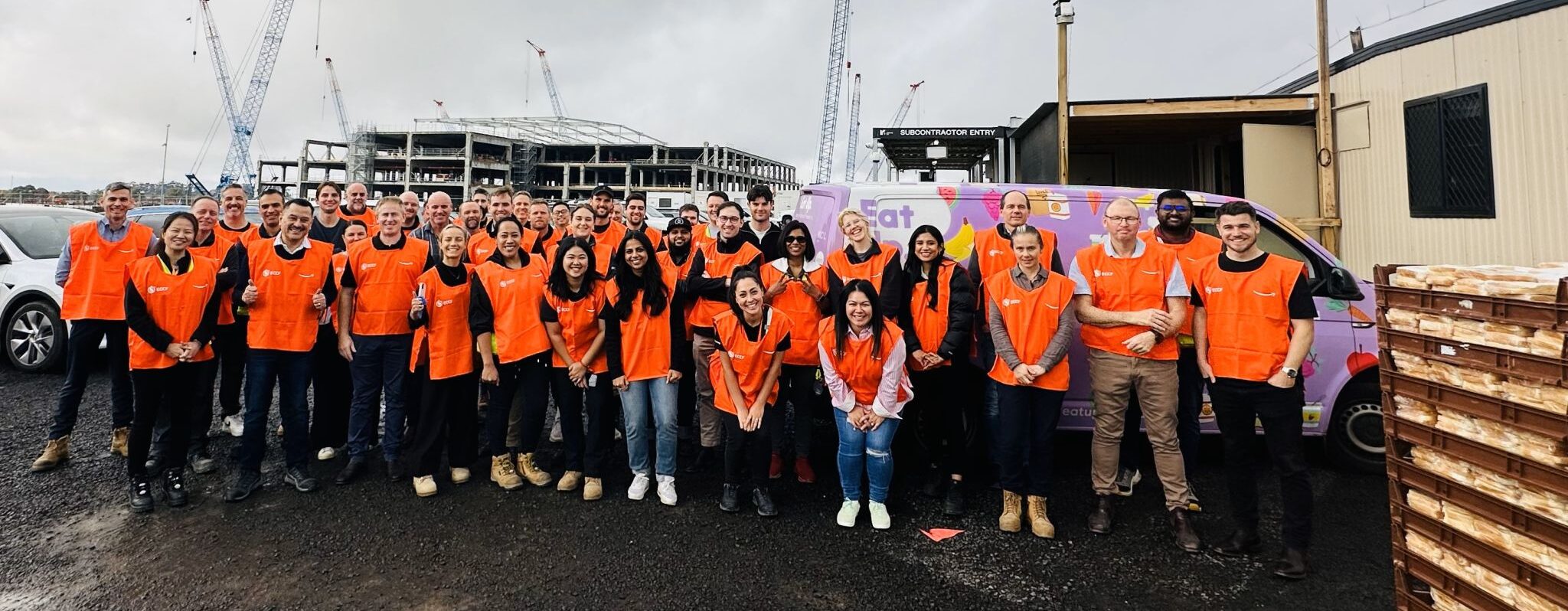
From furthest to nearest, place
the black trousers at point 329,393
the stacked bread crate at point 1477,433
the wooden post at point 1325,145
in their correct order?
the wooden post at point 1325,145 → the black trousers at point 329,393 → the stacked bread crate at point 1477,433

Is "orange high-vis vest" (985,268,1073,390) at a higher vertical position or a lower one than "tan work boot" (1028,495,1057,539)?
higher

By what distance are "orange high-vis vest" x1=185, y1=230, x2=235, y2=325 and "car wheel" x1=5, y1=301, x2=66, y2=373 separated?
373 centimetres

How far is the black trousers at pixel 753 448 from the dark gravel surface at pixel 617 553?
21 cm

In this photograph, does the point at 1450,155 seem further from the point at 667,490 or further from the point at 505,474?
the point at 505,474

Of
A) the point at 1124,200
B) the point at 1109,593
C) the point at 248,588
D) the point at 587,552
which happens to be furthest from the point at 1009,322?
the point at 248,588

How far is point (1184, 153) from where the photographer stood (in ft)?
40.6

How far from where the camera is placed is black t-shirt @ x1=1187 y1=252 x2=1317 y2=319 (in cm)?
283

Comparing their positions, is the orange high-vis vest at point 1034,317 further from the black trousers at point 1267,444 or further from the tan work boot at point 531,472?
the tan work boot at point 531,472

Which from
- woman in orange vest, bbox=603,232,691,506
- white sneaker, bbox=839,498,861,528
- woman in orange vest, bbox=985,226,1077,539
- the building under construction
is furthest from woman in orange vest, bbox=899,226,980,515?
the building under construction

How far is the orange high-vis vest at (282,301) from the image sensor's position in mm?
3711

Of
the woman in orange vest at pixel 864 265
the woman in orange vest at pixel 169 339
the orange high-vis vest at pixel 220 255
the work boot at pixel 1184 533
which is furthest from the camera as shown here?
the orange high-vis vest at pixel 220 255

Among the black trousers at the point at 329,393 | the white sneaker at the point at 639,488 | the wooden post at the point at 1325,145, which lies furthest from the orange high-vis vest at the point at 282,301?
the wooden post at the point at 1325,145

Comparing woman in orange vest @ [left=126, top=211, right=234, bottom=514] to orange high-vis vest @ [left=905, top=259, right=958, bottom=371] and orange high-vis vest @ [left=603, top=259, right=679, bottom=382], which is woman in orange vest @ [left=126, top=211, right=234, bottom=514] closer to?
orange high-vis vest @ [left=603, top=259, right=679, bottom=382]

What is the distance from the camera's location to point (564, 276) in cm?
373
